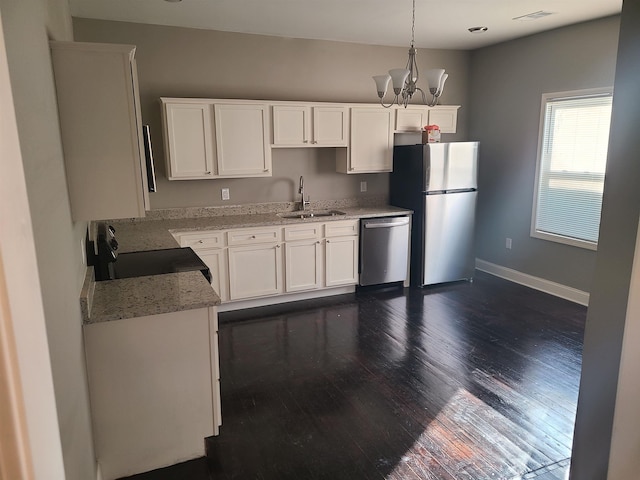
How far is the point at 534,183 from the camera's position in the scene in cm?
516

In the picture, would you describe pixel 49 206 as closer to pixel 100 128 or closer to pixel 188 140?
pixel 100 128

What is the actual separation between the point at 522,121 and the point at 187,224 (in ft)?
12.9

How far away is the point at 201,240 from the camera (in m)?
4.28

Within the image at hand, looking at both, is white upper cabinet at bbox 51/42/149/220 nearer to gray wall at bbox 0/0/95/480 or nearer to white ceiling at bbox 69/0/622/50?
gray wall at bbox 0/0/95/480

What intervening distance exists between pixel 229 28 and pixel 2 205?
450cm

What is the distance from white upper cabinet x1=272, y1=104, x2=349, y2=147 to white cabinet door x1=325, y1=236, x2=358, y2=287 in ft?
3.52

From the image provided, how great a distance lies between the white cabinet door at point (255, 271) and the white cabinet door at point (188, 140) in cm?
85

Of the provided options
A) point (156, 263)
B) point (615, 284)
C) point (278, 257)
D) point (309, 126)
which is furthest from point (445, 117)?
point (615, 284)

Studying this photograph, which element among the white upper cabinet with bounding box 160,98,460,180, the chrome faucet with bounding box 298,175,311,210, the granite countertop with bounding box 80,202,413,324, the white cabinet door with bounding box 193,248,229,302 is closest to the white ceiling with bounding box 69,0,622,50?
the white upper cabinet with bounding box 160,98,460,180

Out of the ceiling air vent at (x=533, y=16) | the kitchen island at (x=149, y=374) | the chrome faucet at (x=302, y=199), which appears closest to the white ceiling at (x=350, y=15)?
the ceiling air vent at (x=533, y=16)

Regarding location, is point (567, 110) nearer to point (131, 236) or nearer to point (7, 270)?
point (131, 236)

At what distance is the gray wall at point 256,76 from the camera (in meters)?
4.35

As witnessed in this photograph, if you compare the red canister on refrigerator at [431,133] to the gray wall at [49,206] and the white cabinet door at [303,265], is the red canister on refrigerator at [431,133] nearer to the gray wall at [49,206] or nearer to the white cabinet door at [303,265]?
the white cabinet door at [303,265]

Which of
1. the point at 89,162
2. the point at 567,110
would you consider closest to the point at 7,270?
the point at 89,162
